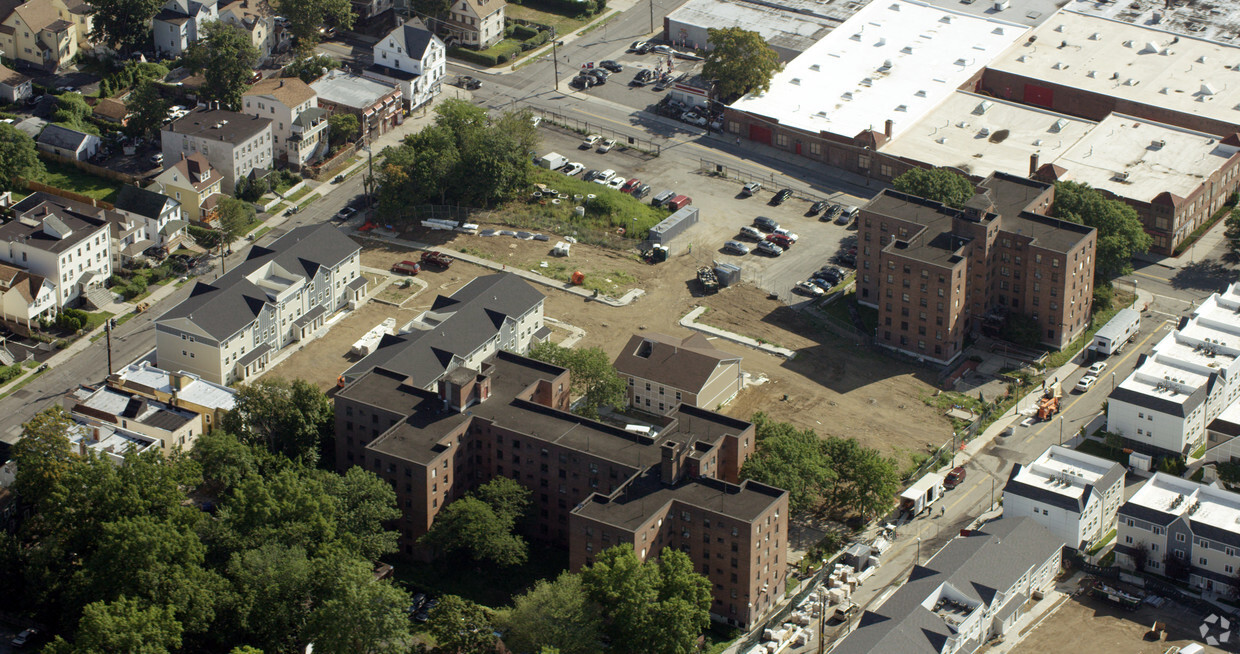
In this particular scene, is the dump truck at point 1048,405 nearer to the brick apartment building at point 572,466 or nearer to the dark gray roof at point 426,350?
the brick apartment building at point 572,466

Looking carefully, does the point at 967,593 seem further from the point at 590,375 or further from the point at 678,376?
the point at 590,375

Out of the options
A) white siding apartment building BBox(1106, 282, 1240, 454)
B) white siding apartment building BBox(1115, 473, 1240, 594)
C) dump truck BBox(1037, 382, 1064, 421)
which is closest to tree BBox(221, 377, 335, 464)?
dump truck BBox(1037, 382, 1064, 421)

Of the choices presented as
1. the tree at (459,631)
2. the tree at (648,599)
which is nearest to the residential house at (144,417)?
the tree at (459,631)

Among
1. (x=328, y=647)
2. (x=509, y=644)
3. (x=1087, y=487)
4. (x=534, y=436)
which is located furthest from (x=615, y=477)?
(x=1087, y=487)

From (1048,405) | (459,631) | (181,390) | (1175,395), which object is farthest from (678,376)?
(181,390)

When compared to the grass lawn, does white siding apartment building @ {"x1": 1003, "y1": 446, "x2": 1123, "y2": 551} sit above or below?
above

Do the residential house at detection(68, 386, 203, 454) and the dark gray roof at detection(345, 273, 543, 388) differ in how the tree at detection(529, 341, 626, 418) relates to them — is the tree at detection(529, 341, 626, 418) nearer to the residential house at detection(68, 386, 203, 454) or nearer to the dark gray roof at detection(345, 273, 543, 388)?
the dark gray roof at detection(345, 273, 543, 388)

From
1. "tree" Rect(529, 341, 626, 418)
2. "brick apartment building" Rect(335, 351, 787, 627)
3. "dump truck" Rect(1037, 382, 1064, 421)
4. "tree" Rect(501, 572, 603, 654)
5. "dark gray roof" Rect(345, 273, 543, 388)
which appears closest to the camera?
"tree" Rect(501, 572, 603, 654)
